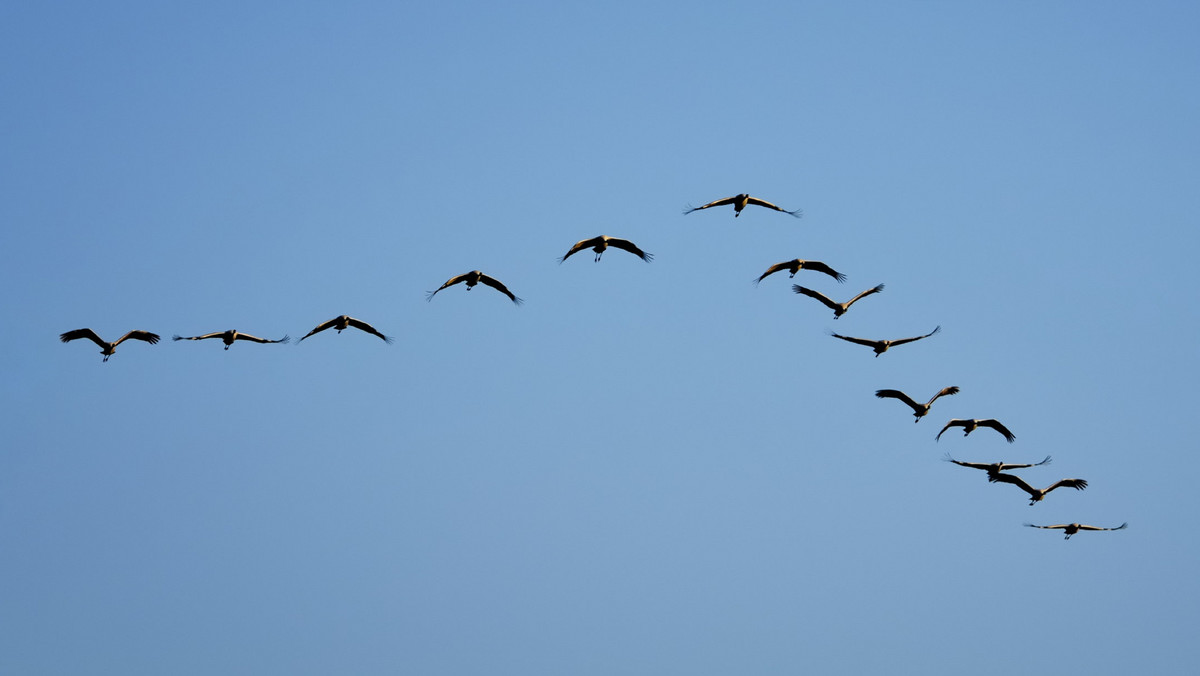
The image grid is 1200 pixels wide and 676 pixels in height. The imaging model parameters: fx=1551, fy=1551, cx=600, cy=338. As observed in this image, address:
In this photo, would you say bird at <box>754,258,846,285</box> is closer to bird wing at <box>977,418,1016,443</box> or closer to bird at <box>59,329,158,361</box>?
bird wing at <box>977,418,1016,443</box>

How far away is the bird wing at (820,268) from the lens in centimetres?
7325

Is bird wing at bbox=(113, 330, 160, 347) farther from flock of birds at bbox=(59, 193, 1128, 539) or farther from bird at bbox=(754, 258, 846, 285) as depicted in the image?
bird at bbox=(754, 258, 846, 285)

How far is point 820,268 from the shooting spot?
2916 inches

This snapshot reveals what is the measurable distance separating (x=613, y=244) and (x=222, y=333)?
19.5 meters

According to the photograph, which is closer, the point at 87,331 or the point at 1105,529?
the point at 87,331

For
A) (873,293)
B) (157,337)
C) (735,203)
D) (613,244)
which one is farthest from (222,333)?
(873,293)

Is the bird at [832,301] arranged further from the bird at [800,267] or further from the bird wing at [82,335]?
the bird wing at [82,335]

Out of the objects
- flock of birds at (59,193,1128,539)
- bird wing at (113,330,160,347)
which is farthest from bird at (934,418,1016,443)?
bird wing at (113,330,160,347)

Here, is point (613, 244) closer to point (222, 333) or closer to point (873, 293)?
point (873, 293)

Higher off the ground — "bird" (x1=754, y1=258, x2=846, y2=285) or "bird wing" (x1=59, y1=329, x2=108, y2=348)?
"bird" (x1=754, y1=258, x2=846, y2=285)

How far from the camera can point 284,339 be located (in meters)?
70.1

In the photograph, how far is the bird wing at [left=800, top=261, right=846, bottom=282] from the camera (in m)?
73.2

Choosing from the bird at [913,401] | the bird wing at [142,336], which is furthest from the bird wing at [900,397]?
the bird wing at [142,336]

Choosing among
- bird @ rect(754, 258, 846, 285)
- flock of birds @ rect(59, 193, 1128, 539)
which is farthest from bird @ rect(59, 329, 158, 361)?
bird @ rect(754, 258, 846, 285)
